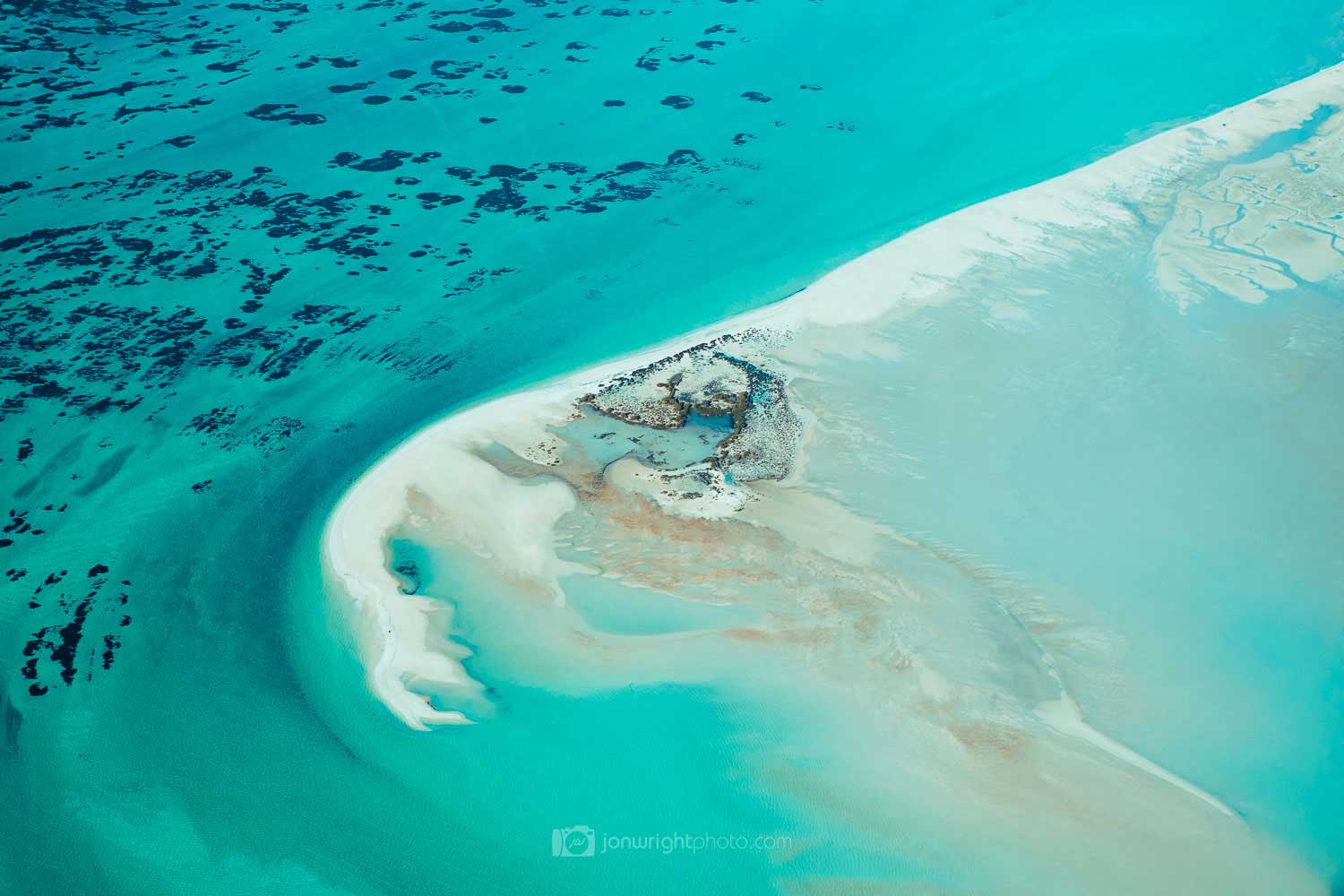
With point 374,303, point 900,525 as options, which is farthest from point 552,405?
point 900,525

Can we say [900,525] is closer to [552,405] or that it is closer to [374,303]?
[552,405]

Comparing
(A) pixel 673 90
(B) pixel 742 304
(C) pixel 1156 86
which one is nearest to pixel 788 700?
(B) pixel 742 304

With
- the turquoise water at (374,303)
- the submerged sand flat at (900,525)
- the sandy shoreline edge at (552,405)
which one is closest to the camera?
the submerged sand flat at (900,525)

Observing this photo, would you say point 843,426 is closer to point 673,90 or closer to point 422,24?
point 673,90

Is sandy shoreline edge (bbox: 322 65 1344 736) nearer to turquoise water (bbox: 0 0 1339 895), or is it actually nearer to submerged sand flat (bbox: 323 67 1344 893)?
submerged sand flat (bbox: 323 67 1344 893)

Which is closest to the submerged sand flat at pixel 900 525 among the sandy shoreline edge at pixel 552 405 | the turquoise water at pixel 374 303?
the sandy shoreline edge at pixel 552 405

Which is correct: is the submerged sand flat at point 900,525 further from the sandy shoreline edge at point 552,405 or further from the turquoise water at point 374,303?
the turquoise water at point 374,303

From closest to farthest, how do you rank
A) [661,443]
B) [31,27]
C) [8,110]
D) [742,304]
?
[661,443] < [742,304] < [8,110] < [31,27]
